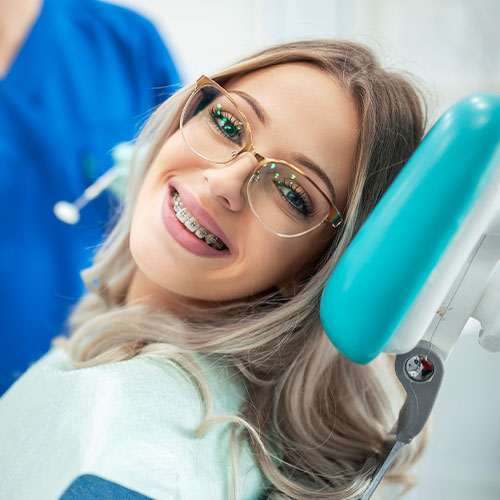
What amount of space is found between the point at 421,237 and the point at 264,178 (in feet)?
0.83

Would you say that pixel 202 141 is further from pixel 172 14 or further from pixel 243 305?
pixel 172 14

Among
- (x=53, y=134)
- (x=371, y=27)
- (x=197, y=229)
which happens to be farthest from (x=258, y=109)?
(x=371, y=27)

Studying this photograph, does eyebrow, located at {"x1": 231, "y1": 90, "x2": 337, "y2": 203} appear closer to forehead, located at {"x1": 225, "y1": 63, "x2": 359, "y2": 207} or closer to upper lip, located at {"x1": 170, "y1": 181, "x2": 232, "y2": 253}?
forehead, located at {"x1": 225, "y1": 63, "x2": 359, "y2": 207}

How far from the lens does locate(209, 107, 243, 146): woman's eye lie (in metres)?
0.69

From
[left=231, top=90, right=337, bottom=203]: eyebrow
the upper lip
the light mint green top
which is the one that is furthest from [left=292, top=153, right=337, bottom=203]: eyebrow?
the light mint green top

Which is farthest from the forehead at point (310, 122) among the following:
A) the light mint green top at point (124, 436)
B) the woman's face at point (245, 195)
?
the light mint green top at point (124, 436)

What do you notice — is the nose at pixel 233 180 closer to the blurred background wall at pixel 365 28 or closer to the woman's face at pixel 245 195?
the woman's face at pixel 245 195

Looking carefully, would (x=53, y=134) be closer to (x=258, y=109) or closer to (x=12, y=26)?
(x=12, y=26)

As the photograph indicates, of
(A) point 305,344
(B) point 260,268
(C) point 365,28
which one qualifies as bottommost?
(A) point 305,344

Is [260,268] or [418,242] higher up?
[418,242]

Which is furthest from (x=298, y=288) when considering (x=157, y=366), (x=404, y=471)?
(x=404, y=471)

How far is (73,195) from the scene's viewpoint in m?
1.13

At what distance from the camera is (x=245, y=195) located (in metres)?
0.68

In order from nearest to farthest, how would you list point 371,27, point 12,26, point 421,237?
point 421,237, point 12,26, point 371,27
